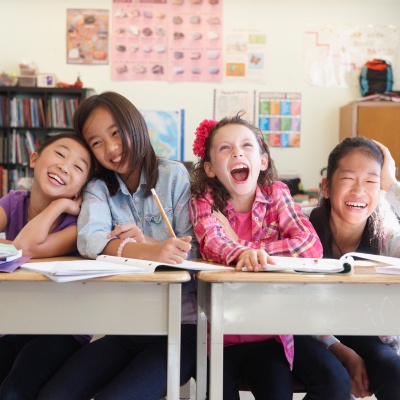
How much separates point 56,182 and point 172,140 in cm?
339

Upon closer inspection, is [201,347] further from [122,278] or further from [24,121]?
[24,121]

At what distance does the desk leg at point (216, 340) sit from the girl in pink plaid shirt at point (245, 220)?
0.18 metres

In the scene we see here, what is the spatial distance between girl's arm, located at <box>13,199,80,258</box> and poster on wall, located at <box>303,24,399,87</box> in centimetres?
390

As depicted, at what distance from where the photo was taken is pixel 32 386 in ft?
4.14

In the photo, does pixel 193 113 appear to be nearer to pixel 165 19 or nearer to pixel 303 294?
pixel 165 19

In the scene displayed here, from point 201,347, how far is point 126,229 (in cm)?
37

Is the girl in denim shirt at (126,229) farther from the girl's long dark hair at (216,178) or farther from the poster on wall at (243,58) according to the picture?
the poster on wall at (243,58)

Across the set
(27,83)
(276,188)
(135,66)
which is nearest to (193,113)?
(135,66)

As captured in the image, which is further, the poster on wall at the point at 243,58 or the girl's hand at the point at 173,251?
the poster on wall at the point at 243,58

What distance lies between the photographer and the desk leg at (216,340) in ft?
3.59

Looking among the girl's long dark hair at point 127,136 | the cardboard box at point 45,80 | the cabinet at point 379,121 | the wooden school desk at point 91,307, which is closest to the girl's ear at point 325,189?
the girl's long dark hair at point 127,136

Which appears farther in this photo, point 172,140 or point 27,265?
point 172,140

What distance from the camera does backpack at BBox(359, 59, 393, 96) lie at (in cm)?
482

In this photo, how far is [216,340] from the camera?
1.11 m
